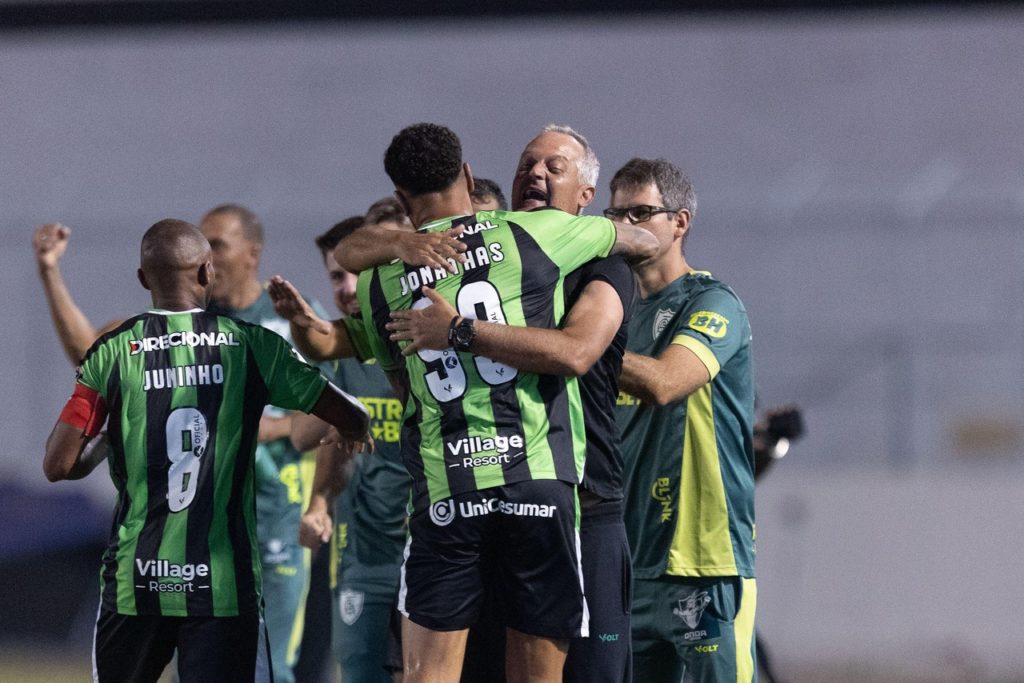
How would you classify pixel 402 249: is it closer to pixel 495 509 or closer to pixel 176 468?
pixel 495 509

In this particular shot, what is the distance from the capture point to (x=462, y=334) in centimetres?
338

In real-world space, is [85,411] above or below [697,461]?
above

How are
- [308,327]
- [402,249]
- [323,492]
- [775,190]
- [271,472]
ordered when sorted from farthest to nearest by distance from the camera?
[775,190], [271,472], [323,492], [308,327], [402,249]

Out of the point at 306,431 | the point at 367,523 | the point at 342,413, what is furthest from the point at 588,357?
the point at 306,431

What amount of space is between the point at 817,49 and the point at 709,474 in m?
10.8

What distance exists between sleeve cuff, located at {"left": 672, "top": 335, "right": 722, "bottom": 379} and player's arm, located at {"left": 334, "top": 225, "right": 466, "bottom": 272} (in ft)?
3.04

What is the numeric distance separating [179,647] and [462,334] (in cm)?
113

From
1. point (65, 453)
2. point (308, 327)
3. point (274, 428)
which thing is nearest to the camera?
point (65, 453)

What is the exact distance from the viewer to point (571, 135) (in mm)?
4051

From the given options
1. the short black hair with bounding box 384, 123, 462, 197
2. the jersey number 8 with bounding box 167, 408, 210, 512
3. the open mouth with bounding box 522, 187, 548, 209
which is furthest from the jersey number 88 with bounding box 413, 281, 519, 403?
the jersey number 8 with bounding box 167, 408, 210, 512

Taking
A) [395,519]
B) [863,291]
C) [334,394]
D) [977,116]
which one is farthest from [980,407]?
[334,394]

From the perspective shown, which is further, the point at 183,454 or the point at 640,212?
the point at 640,212

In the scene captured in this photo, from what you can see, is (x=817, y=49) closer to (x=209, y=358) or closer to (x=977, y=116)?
(x=977, y=116)

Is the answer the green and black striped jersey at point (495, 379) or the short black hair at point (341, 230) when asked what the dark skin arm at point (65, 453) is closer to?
the green and black striped jersey at point (495, 379)
